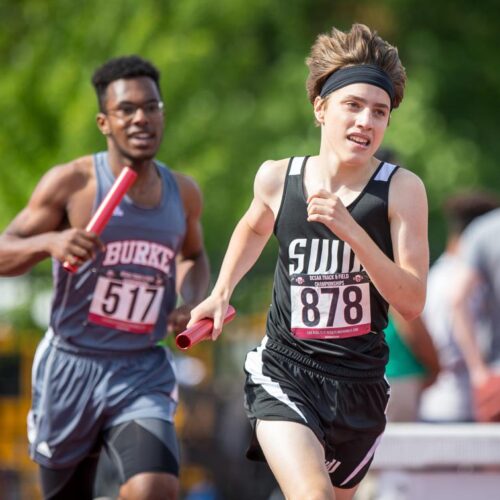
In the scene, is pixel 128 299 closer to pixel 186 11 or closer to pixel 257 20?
pixel 186 11

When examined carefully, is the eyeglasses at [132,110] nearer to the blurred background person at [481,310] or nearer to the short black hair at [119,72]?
the short black hair at [119,72]

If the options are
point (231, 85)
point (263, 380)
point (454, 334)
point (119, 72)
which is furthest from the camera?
point (231, 85)

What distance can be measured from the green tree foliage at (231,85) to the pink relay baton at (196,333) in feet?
25.1

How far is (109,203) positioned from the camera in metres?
5.84

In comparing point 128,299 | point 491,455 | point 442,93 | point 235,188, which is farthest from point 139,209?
point 442,93

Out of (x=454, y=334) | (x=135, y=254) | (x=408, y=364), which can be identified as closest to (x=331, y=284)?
(x=135, y=254)

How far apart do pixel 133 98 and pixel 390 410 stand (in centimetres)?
262

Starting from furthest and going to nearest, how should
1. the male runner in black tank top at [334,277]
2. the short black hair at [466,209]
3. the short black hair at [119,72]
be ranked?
the short black hair at [466,209], the short black hair at [119,72], the male runner in black tank top at [334,277]

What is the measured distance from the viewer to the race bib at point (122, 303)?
20.3 feet

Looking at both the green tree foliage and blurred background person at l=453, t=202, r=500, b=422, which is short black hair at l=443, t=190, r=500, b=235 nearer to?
blurred background person at l=453, t=202, r=500, b=422

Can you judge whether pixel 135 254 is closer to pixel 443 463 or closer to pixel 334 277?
pixel 334 277

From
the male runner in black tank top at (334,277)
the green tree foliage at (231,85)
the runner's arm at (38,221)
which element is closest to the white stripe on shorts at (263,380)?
the male runner in black tank top at (334,277)

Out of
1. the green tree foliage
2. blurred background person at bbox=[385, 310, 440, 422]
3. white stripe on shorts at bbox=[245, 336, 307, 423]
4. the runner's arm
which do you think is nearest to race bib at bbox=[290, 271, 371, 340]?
white stripe on shorts at bbox=[245, 336, 307, 423]

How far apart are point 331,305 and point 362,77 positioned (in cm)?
86
